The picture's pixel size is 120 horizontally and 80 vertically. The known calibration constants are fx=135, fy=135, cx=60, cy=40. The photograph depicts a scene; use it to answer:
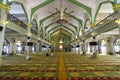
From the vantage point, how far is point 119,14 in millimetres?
7070

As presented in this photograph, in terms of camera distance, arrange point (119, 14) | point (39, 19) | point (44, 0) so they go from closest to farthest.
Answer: point (119, 14) → point (44, 0) → point (39, 19)

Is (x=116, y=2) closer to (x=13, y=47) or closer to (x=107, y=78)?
(x=107, y=78)

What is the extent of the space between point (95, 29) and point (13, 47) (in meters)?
13.4

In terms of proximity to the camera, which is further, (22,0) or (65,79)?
(22,0)

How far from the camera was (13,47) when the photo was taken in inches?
818

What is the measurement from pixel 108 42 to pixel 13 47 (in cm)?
1464

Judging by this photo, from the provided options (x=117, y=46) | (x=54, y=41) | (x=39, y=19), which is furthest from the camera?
(x=54, y=41)

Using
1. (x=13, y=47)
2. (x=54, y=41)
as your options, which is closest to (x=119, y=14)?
(x=13, y=47)

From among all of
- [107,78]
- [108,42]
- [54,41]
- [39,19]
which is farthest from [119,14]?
[54,41]

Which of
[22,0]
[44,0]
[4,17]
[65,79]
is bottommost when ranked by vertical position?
[65,79]

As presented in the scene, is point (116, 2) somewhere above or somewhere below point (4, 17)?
above

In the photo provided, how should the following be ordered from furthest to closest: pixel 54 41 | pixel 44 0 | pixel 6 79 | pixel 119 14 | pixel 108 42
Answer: pixel 54 41 < pixel 108 42 < pixel 44 0 < pixel 119 14 < pixel 6 79

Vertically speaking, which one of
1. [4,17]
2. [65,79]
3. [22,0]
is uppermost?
[22,0]

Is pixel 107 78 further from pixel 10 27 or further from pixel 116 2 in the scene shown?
pixel 10 27
